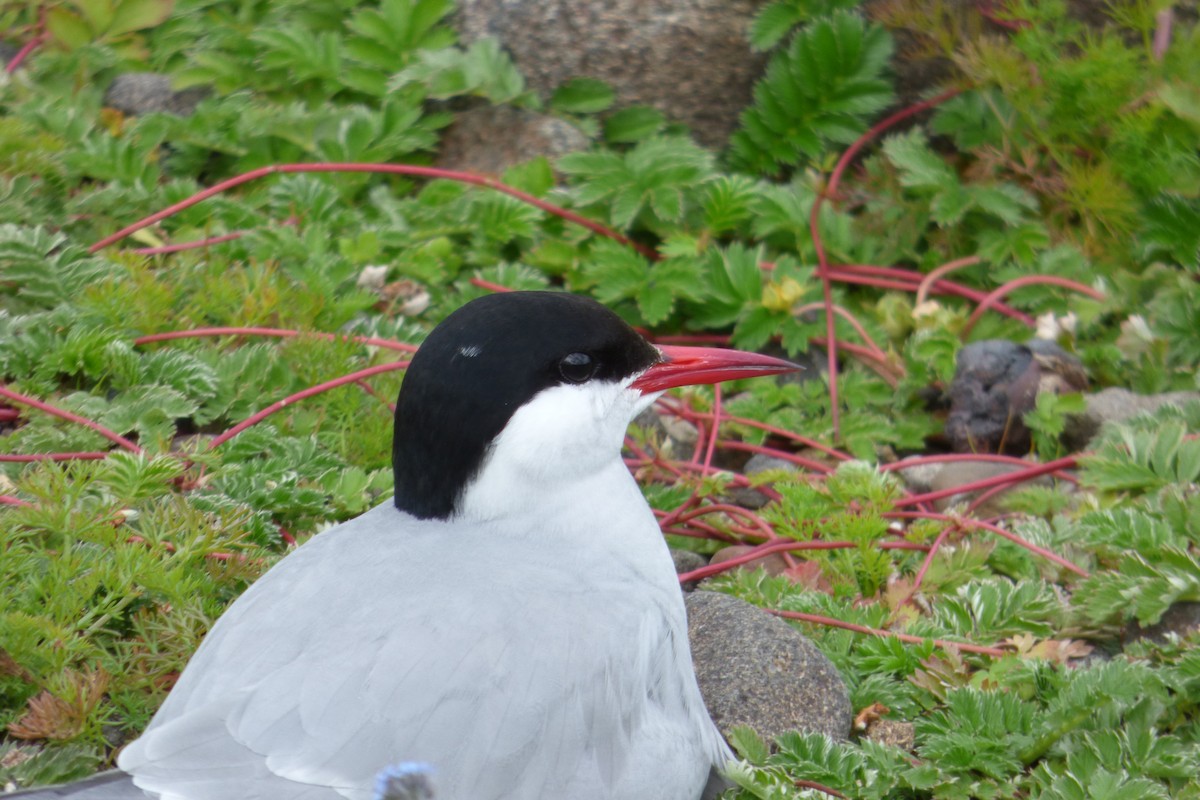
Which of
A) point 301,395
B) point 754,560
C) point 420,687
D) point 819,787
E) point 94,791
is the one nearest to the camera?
point 94,791

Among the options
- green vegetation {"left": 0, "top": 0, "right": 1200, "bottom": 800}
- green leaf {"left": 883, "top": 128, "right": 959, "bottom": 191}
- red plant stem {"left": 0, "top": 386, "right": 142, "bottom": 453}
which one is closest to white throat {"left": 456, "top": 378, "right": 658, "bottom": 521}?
green vegetation {"left": 0, "top": 0, "right": 1200, "bottom": 800}

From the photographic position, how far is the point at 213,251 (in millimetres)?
4816

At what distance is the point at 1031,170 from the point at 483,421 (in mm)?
3269

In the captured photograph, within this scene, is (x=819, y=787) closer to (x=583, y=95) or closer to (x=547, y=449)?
(x=547, y=449)

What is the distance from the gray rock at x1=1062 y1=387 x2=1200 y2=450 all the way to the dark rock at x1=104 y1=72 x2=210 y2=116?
3910 mm

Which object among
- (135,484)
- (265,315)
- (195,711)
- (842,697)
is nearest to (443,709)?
(195,711)

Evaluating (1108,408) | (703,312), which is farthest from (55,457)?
(1108,408)

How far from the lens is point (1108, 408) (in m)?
4.43

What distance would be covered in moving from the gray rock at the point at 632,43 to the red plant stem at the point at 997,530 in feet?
8.11

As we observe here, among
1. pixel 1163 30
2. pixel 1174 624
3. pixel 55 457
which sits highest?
pixel 1163 30

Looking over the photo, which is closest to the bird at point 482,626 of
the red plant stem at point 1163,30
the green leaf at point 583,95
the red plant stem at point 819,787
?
the red plant stem at point 819,787

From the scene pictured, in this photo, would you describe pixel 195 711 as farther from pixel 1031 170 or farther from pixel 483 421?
pixel 1031 170

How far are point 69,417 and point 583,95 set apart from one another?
2.80 m

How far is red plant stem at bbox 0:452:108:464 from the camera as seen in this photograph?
3600 millimetres
